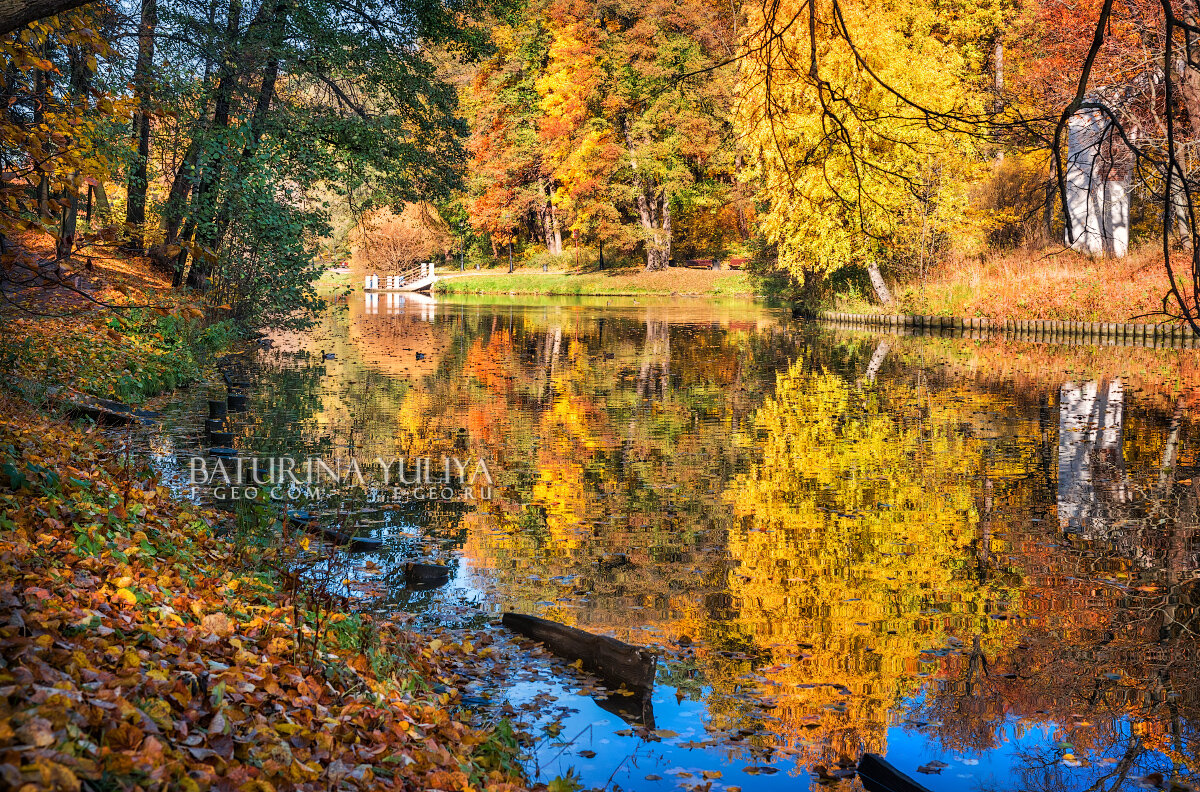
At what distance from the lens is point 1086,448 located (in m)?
12.0

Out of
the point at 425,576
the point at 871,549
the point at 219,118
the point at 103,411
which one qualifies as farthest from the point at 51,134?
the point at 219,118

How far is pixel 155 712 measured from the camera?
3.49 m

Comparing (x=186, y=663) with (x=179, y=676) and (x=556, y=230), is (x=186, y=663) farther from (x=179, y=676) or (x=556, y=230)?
(x=556, y=230)

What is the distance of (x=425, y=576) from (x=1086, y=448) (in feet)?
29.7

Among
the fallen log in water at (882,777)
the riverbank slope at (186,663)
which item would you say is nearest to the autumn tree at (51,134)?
the riverbank slope at (186,663)

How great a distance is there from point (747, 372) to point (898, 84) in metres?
14.6

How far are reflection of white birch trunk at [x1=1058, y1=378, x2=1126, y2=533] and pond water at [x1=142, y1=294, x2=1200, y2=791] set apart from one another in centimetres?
5

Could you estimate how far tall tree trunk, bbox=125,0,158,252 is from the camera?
15.3 metres

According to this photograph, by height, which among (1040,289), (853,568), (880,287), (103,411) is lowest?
(853,568)

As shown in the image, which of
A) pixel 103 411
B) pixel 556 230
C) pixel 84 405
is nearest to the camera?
pixel 84 405

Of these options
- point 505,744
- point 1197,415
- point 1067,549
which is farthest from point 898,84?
point 505,744

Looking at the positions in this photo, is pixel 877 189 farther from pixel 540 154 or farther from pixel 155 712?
pixel 540 154

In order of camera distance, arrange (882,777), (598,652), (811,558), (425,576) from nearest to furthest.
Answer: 1. (882,777)
2. (598,652)
3. (425,576)
4. (811,558)

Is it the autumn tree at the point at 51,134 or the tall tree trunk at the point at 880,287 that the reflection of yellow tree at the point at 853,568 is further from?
the tall tree trunk at the point at 880,287
